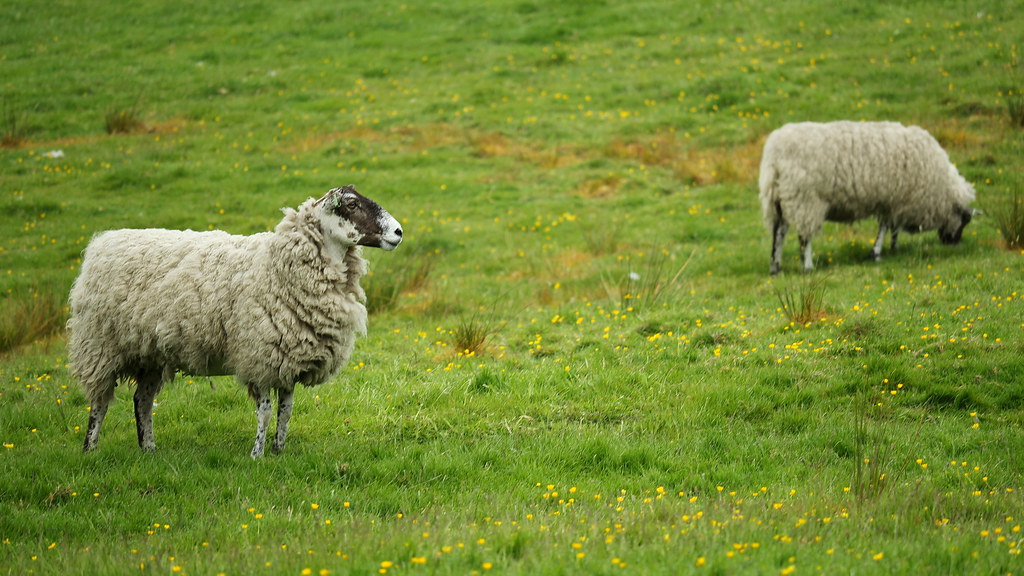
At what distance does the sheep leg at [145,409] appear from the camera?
7789mm

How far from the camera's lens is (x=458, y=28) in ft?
94.3

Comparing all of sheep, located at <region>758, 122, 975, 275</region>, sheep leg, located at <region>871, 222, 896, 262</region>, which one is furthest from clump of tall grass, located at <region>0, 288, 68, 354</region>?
sheep leg, located at <region>871, 222, 896, 262</region>

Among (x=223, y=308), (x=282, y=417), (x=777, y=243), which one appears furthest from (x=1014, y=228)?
(x=223, y=308)

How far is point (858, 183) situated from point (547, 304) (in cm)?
525

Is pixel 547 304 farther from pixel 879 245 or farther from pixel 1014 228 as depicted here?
pixel 1014 228

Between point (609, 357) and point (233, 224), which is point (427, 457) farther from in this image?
point (233, 224)

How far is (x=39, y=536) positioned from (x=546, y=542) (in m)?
3.57

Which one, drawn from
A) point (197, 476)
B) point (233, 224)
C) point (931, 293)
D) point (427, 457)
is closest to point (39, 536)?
point (197, 476)

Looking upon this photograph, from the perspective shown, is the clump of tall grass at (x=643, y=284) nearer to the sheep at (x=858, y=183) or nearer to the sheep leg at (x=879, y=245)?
the sheep at (x=858, y=183)

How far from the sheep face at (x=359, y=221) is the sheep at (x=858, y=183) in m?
8.00

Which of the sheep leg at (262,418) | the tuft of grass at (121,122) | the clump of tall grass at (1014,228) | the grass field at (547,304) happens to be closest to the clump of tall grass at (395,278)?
the grass field at (547,304)

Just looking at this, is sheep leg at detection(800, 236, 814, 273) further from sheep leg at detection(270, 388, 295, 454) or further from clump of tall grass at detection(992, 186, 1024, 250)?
sheep leg at detection(270, 388, 295, 454)

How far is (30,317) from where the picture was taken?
1209 centimetres

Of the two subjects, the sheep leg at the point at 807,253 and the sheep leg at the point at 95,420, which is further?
the sheep leg at the point at 807,253
